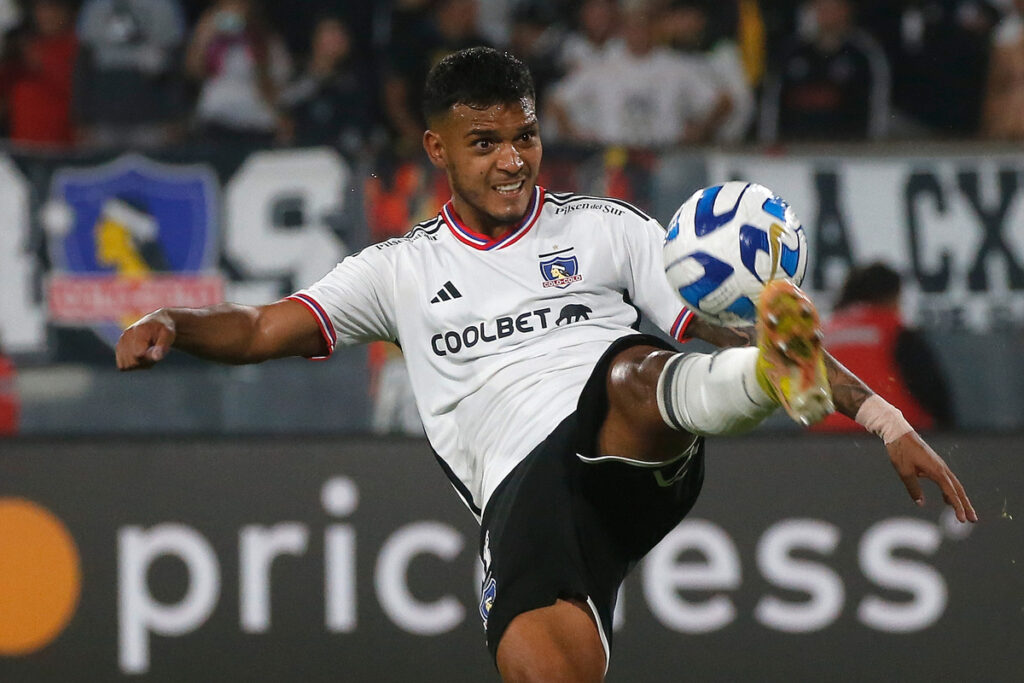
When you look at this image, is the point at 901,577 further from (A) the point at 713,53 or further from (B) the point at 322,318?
(A) the point at 713,53

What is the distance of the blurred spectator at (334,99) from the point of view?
8.36 metres

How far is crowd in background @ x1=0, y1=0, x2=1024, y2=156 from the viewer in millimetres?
8180

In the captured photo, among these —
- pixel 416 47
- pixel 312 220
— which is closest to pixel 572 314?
pixel 312 220

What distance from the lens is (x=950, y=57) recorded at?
835 centimetres

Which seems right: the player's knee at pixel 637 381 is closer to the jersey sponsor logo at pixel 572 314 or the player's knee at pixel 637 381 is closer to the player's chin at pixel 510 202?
the jersey sponsor logo at pixel 572 314

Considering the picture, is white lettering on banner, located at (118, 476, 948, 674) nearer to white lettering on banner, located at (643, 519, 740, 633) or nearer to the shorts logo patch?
white lettering on banner, located at (643, 519, 740, 633)

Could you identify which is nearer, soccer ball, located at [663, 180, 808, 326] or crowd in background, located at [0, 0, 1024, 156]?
soccer ball, located at [663, 180, 808, 326]

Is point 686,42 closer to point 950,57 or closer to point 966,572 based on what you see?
point 950,57

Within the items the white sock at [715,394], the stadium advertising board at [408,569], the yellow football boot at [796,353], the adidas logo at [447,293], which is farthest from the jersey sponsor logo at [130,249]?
the yellow football boot at [796,353]

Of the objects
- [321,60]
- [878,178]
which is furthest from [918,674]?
[321,60]

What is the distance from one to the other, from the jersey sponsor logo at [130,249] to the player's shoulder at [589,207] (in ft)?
9.71

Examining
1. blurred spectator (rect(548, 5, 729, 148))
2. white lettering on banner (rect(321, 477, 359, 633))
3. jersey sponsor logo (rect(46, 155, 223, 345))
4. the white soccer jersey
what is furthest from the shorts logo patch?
blurred spectator (rect(548, 5, 729, 148))

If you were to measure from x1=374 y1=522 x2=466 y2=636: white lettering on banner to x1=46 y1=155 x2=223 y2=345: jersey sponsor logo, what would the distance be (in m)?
1.50

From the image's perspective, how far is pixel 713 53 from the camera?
8.36 m
